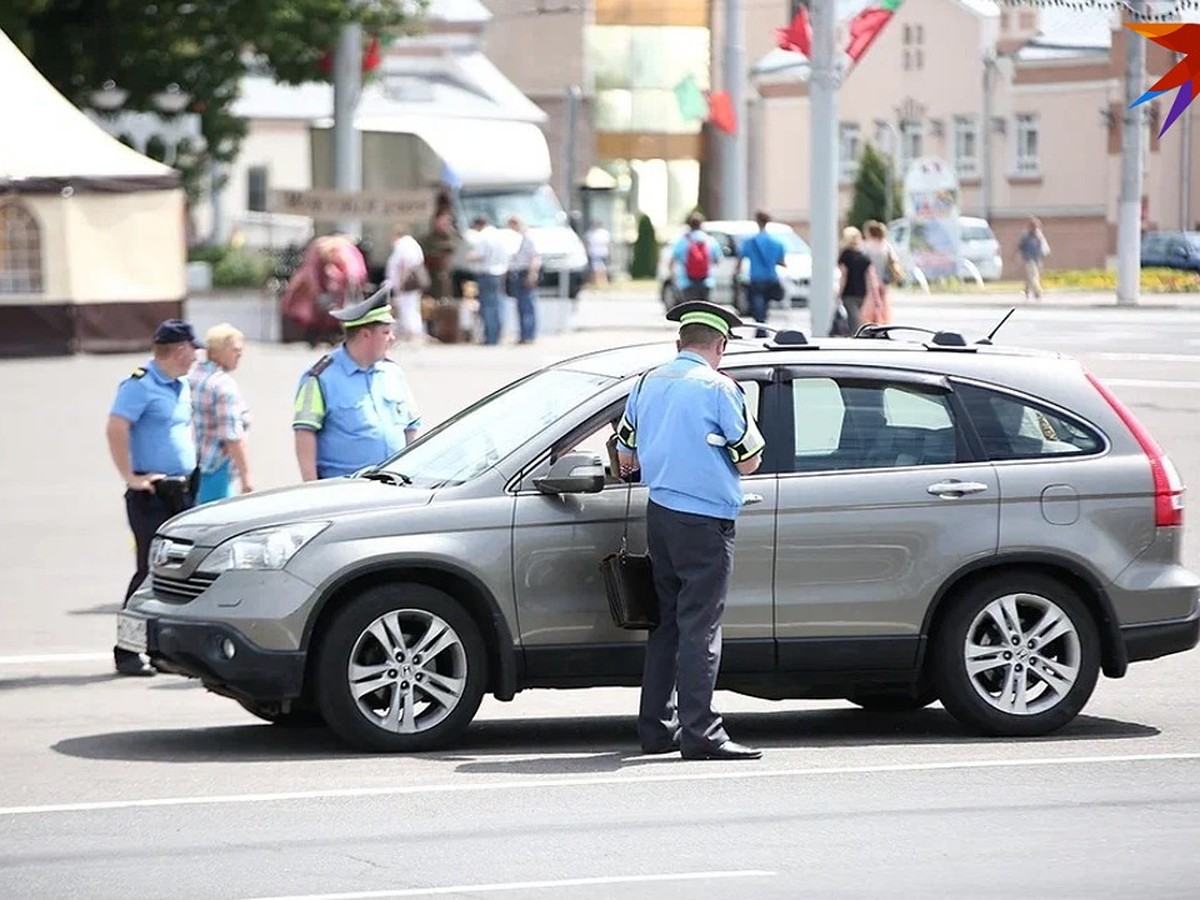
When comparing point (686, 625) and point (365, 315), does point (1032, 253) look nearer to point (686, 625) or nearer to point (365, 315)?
point (365, 315)

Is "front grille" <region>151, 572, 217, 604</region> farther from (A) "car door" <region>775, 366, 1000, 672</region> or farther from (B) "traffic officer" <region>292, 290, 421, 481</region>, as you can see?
(A) "car door" <region>775, 366, 1000, 672</region>

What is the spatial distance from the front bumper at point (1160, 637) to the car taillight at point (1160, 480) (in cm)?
39

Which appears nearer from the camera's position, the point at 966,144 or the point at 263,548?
the point at 263,548

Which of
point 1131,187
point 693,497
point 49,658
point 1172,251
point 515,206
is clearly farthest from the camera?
point 1172,251

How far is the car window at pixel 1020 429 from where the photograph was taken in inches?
401

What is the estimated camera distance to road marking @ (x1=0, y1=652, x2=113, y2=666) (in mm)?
12812

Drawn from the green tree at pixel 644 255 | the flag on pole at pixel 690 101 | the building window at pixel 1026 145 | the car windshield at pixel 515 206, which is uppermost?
the flag on pole at pixel 690 101

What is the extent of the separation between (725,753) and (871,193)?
56285 millimetres

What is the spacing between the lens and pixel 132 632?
32.9 feet

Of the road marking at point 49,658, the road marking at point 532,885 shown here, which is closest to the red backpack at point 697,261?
the road marking at point 49,658

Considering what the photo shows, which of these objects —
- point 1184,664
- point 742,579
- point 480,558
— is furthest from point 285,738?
point 1184,664

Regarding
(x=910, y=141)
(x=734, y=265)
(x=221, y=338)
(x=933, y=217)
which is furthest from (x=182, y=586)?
(x=910, y=141)

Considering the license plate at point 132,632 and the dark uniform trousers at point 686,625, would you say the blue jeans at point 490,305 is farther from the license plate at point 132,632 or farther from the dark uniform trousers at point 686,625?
the dark uniform trousers at point 686,625

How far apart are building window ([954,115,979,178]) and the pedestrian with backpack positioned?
35912 millimetres
